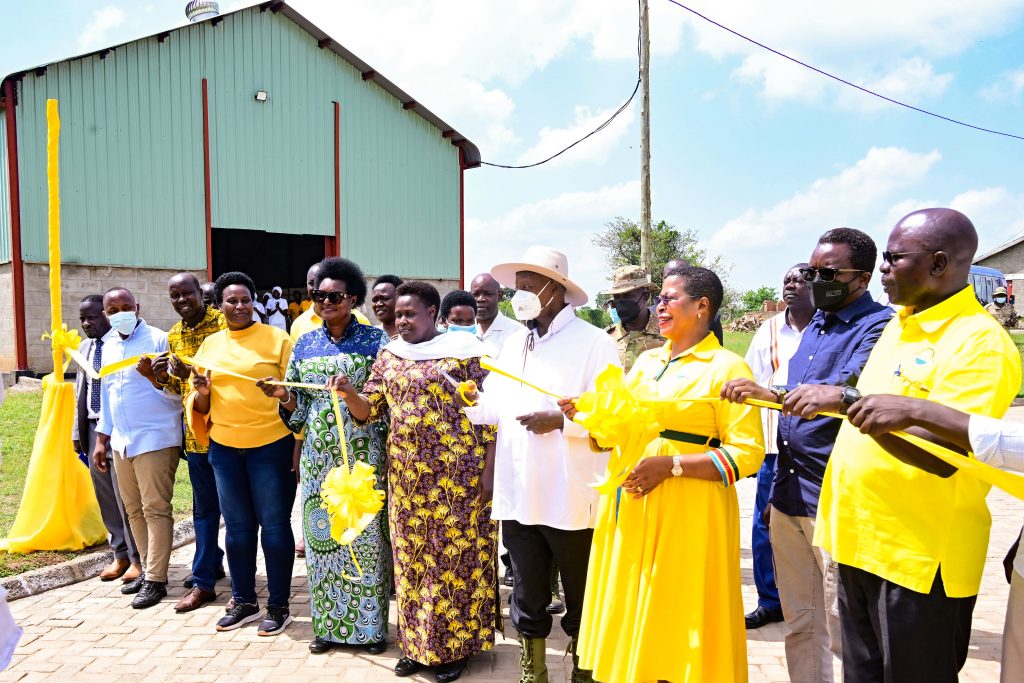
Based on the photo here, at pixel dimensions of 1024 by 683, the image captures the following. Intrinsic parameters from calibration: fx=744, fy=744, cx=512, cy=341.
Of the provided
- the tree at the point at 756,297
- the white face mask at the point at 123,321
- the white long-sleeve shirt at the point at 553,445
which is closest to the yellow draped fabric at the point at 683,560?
the white long-sleeve shirt at the point at 553,445

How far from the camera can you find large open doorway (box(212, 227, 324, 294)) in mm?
21672

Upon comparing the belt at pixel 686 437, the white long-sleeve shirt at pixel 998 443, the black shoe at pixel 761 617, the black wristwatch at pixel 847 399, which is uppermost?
the black wristwatch at pixel 847 399

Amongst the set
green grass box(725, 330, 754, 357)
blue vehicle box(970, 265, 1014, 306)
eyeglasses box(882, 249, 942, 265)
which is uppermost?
blue vehicle box(970, 265, 1014, 306)

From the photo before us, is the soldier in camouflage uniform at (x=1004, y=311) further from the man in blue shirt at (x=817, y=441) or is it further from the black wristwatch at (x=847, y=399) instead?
the black wristwatch at (x=847, y=399)

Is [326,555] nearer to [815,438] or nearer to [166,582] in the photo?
[166,582]

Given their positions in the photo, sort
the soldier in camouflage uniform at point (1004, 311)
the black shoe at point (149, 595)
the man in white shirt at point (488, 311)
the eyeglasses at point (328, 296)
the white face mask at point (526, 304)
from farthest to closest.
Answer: the soldier in camouflage uniform at point (1004, 311) < the man in white shirt at point (488, 311) < the black shoe at point (149, 595) < the eyeglasses at point (328, 296) < the white face mask at point (526, 304)

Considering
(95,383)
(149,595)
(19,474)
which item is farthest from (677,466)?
(19,474)

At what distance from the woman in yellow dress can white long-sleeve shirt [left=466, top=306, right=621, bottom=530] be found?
0.45 m

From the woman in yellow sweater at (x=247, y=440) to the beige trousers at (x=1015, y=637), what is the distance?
3.95m

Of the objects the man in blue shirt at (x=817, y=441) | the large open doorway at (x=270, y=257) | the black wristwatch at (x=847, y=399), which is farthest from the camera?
the large open doorway at (x=270, y=257)

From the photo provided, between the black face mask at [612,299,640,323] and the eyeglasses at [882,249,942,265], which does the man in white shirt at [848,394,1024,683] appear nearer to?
the eyeglasses at [882,249,942,265]

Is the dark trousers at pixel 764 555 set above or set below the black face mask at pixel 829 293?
below

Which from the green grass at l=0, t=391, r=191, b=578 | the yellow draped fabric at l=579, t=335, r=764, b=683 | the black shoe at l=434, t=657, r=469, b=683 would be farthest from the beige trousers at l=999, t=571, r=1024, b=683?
the green grass at l=0, t=391, r=191, b=578

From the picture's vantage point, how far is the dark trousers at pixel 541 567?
3.84 m
